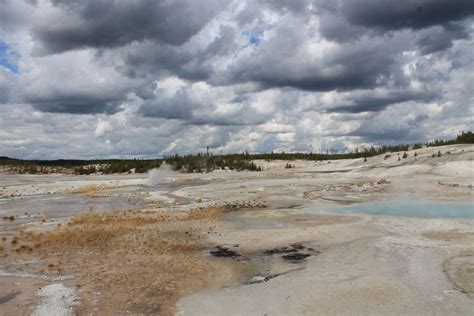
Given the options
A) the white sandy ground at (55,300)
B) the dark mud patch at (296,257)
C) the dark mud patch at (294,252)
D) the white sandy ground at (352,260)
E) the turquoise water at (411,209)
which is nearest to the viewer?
the white sandy ground at (352,260)

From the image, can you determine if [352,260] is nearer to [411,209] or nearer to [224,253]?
[224,253]

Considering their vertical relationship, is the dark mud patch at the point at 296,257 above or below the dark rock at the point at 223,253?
above

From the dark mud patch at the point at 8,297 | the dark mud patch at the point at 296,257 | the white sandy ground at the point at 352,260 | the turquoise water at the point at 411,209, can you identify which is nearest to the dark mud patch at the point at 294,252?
the dark mud patch at the point at 296,257

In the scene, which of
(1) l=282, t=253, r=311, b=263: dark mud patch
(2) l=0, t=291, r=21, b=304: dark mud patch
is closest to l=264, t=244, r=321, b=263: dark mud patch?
(1) l=282, t=253, r=311, b=263: dark mud patch

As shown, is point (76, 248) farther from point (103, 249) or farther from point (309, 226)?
point (309, 226)

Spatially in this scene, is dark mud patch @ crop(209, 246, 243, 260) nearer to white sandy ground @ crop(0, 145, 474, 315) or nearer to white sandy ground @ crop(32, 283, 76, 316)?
white sandy ground @ crop(0, 145, 474, 315)

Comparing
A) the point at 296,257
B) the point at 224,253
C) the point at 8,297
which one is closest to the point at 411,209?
the point at 296,257

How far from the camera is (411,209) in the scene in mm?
22203

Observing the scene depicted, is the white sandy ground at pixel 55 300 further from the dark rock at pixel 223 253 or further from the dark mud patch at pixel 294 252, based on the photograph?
the dark mud patch at pixel 294 252

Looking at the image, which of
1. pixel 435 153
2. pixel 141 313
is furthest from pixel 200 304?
pixel 435 153

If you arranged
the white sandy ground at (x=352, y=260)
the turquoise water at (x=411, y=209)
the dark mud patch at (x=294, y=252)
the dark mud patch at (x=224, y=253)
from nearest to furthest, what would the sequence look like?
the white sandy ground at (x=352, y=260) < the dark mud patch at (x=294, y=252) < the dark mud patch at (x=224, y=253) < the turquoise water at (x=411, y=209)

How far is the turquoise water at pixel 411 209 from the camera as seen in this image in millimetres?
20320

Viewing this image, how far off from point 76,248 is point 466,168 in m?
29.6

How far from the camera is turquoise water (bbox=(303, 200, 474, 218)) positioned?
66.7 feet
